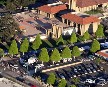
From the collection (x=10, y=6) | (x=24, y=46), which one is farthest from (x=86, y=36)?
(x=10, y=6)

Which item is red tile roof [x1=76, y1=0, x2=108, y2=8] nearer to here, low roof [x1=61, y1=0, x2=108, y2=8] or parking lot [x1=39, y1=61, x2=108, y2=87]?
low roof [x1=61, y1=0, x2=108, y2=8]

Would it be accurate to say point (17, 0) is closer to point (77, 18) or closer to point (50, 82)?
point (77, 18)

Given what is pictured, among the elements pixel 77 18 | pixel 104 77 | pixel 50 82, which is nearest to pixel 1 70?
pixel 50 82

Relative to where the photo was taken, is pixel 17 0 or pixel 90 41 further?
pixel 17 0

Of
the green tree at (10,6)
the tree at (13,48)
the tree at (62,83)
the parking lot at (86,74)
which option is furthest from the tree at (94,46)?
the green tree at (10,6)

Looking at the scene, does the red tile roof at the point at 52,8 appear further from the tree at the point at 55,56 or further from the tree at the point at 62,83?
the tree at the point at 62,83

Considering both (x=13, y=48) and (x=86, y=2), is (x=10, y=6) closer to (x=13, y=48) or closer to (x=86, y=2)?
(x=86, y=2)

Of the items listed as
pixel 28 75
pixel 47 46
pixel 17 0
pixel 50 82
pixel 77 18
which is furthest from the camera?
pixel 17 0
